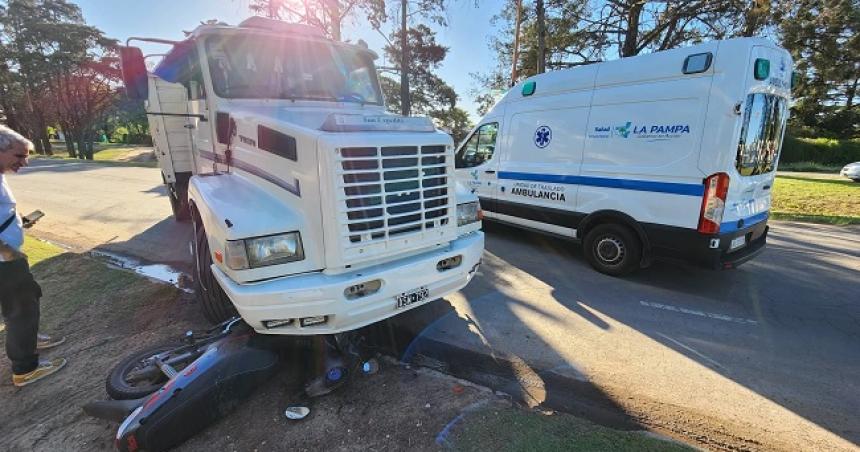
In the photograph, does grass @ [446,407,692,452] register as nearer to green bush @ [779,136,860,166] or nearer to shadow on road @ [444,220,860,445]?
shadow on road @ [444,220,860,445]

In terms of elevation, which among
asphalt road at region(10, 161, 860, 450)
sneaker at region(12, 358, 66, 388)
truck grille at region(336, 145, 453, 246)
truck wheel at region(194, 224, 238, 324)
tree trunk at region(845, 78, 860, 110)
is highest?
Answer: tree trunk at region(845, 78, 860, 110)

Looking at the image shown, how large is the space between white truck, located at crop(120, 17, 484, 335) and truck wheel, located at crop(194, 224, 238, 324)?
0.04 ft

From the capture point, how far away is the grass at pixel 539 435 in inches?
93.7

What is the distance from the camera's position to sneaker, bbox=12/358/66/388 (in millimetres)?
3121

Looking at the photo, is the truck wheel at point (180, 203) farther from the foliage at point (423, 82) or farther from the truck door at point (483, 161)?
the foliage at point (423, 82)

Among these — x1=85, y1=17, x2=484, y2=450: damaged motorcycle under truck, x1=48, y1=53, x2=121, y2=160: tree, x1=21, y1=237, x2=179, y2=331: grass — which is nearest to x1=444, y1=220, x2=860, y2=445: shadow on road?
x1=85, y1=17, x2=484, y2=450: damaged motorcycle under truck

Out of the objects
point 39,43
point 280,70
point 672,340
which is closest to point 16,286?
point 280,70

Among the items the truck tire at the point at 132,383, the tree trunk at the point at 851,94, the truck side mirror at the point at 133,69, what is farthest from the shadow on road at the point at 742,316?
the tree trunk at the point at 851,94

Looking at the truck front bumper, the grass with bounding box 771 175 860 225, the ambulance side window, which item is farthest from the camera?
the grass with bounding box 771 175 860 225

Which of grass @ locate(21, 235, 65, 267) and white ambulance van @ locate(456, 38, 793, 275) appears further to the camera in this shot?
grass @ locate(21, 235, 65, 267)

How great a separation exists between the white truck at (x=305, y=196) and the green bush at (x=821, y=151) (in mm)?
34931

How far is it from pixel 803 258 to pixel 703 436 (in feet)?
17.7

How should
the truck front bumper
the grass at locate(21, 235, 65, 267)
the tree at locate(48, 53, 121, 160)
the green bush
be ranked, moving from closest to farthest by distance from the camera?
the truck front bumper → the grass at locate(21, 235, 65, 267) → the green bush → the tree at locate(48, 53, 121, 160)

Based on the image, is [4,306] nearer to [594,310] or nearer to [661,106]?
[594,310]
